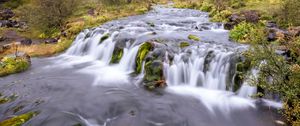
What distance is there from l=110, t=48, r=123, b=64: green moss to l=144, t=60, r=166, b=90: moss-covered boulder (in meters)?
4.04

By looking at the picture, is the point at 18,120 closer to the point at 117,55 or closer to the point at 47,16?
the point at 117,55

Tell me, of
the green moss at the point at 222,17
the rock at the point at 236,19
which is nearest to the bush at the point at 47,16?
the green moss at the point at 222,17

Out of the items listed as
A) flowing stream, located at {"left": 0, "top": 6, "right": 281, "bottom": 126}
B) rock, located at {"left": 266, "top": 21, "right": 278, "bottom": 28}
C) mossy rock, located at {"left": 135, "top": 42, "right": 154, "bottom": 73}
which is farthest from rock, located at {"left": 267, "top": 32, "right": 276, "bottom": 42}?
mossy rock, located at {"left": 135, "top": 42, "right": 154, "bottom": 73}

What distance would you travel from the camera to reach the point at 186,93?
12.6 metres

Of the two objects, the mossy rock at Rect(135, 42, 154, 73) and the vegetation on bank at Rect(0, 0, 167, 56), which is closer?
the mossy rock at Rect(135, 42, 154, 73)

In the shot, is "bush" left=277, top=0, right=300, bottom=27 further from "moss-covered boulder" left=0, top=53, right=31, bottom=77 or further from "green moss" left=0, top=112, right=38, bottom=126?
"moss-covered boulder" left=0, top=53, right=31, bottom=77

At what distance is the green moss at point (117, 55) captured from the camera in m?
17.4

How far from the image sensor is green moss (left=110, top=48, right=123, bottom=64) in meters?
17.4

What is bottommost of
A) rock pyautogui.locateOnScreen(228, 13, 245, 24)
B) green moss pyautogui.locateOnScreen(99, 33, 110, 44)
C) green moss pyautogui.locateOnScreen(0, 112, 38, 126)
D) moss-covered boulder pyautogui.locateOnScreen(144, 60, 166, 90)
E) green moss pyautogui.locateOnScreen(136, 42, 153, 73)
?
green moss pyautogui.locateOnScreen(0, 112, 38, 126)

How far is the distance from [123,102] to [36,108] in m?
3.67

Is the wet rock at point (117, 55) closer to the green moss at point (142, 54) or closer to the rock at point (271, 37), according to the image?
the green moss at point (142, 54)

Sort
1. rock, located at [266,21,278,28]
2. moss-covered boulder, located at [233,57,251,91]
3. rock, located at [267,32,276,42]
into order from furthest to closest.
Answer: rock, located at [266,21,278,28]
rock, located at [267,32,276,42]
moss-covered boulder, located at [233,57,251,91]

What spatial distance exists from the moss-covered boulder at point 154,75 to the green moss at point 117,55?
404 centimetres

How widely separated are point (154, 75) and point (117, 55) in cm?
490
